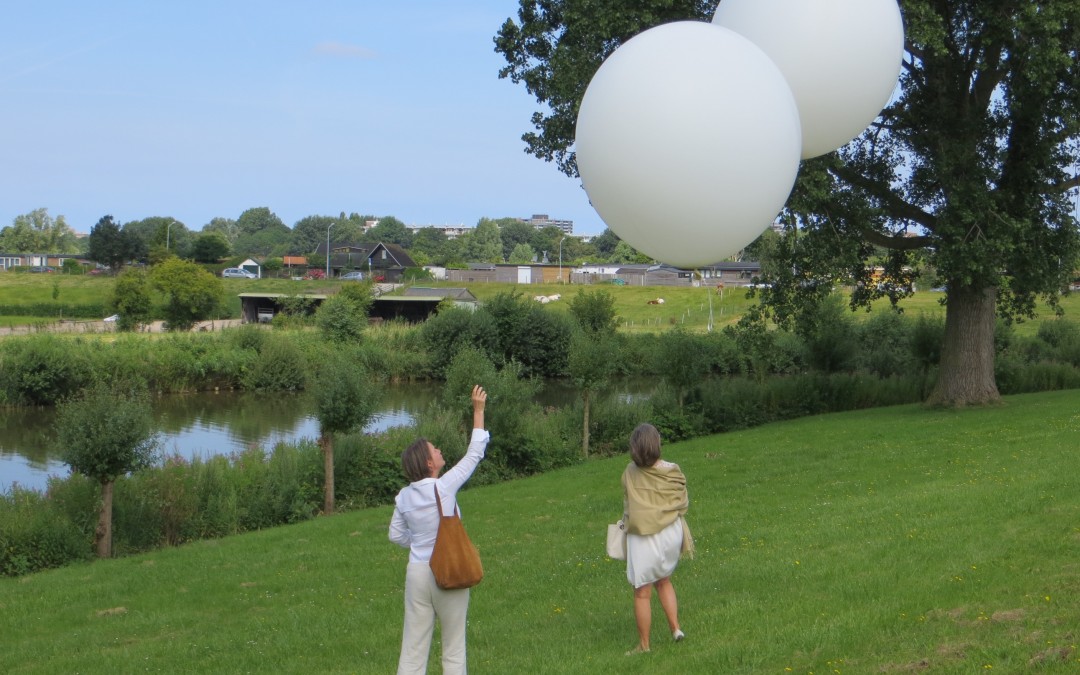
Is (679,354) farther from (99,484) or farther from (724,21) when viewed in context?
(724,21)

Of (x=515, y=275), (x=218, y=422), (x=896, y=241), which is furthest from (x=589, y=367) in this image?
(x=515, y=275)

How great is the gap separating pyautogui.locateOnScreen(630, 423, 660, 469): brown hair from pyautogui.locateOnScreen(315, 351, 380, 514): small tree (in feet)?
46.4

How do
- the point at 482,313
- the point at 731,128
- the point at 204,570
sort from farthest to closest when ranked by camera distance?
the point at 482,313 < the point at 204,570 < the point at 731,128

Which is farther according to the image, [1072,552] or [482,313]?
[482,313]

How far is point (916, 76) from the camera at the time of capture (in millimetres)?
22469

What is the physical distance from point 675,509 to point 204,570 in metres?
9.66

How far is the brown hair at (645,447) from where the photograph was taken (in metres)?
6.78

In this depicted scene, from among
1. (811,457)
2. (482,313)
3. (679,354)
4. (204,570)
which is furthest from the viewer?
(482,313)

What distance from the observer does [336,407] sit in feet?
66.0

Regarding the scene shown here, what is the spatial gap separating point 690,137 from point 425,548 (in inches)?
118

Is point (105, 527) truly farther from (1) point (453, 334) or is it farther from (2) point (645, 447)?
(1) point (453, 334)

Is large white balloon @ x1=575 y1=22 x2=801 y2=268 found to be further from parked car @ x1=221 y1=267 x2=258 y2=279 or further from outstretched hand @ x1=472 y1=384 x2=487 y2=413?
parked car @ x1=221 y1=267 x2=258 y2=279

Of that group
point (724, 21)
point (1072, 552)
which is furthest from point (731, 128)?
point (1072, 552)

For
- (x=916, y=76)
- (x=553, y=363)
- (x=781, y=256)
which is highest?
(x=916, y=76)
